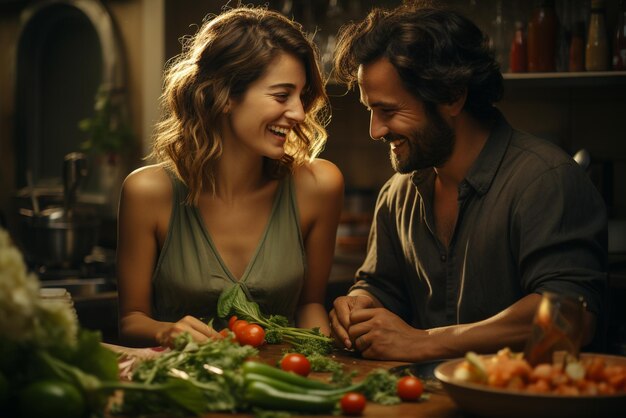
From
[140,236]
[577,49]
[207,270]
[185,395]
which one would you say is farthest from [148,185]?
[577,49]

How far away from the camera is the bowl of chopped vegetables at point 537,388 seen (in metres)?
1.52

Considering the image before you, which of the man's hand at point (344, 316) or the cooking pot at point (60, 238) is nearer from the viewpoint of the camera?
the man's hand at point (344, 316)

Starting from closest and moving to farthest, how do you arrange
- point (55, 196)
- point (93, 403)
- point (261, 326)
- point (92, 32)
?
point (93, 403), point (261, 326), point (55, 196), point (92, 32)

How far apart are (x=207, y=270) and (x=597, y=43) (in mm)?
1990

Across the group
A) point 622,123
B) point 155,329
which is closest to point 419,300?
point 155,329

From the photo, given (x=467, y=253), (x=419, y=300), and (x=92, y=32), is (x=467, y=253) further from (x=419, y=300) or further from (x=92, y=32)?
(x=92, y=32)

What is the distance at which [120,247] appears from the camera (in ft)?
9.20

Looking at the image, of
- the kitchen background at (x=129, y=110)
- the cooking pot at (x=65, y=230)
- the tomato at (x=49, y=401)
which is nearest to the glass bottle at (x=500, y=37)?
the kitchen background at (x=129, y=110)

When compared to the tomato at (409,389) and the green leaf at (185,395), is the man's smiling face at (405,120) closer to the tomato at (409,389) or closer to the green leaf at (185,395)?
the tomato at (409,389)

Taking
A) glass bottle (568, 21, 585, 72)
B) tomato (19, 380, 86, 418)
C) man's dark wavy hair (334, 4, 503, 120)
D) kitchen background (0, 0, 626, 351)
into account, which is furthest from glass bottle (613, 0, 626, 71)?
tomato (19, 380, 86, 418)

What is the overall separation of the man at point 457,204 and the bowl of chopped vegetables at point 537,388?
1.86ft

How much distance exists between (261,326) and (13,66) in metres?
4.26

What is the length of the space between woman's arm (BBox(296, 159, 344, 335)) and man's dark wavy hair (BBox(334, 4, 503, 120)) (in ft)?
1.35

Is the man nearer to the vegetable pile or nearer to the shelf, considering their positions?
the vegetable pile
